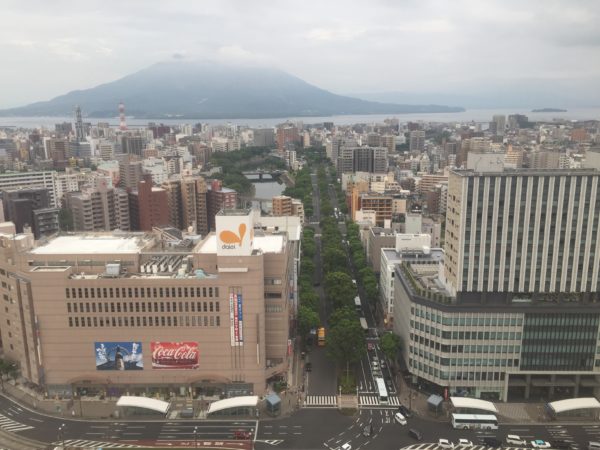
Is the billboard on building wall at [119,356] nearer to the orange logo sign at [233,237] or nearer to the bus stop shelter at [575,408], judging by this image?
the orange logo sign at [233,237]

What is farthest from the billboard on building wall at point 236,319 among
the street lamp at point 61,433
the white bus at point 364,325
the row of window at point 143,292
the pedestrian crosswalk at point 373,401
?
the white bus at point 364,325

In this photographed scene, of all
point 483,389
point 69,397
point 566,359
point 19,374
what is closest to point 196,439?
point 69,397

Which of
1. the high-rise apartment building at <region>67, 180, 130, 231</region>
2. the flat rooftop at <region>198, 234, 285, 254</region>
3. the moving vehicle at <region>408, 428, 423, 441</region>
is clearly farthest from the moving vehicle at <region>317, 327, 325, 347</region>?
the high-rise apartment building at <region>67, 180, 130, 231</region>

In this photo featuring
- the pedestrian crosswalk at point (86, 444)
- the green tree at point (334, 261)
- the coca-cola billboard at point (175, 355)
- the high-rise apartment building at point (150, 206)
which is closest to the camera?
the pedestrian crosswalk at point (86, 444)

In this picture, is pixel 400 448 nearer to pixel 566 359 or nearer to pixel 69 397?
pixel 566 359

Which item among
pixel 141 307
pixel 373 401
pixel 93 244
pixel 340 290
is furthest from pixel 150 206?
pixel 373 401

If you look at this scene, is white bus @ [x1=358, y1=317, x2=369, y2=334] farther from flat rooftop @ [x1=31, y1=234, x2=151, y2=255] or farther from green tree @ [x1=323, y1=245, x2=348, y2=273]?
flat rooftop @ [x1=31, y1=234, x2=151, y2=255]
